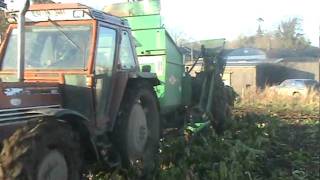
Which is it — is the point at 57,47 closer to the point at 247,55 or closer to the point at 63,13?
the point at 63,13

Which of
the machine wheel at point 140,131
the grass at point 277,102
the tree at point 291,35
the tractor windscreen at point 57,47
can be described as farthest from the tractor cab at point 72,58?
the tree at point 291,35

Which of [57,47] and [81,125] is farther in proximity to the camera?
[57,47]

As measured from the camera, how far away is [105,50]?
6484mm

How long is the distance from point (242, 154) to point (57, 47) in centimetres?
382

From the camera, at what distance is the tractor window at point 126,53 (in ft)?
22.8

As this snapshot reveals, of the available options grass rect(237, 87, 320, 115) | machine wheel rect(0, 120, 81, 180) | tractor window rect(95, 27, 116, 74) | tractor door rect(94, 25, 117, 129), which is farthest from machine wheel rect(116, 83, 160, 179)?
grass rect(237, 87, 320, 115)

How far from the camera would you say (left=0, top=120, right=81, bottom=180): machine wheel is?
14.6ft

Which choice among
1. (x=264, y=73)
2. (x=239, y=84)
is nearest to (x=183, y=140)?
(x=239, y=84)

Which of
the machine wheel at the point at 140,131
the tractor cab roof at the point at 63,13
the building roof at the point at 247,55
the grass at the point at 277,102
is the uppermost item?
the building roof at the point at 247,55

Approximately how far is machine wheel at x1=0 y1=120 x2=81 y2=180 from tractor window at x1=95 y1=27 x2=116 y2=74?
3.91 ft

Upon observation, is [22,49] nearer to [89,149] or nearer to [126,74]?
[89,149]

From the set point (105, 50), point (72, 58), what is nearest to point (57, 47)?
point (72, 58)

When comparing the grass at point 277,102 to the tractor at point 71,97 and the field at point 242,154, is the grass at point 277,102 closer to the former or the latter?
the field at point 242,154

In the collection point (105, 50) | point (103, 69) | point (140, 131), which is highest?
point (105, 50)
